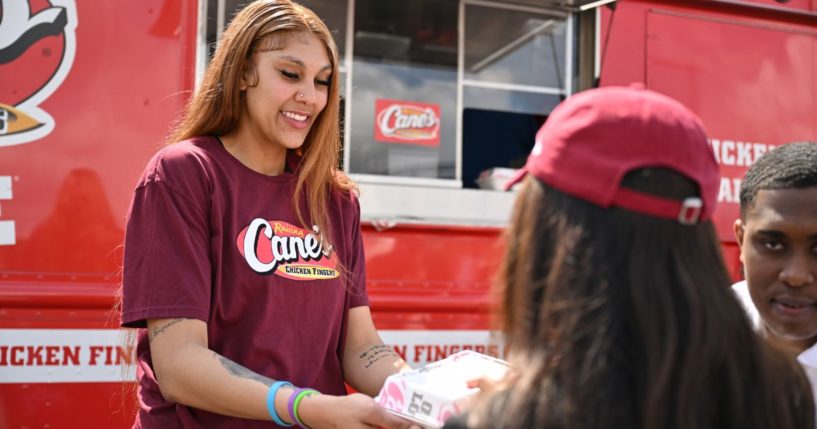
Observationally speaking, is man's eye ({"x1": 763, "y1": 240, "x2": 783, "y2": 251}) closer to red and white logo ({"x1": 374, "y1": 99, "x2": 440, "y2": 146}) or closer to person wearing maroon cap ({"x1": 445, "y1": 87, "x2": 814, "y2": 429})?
person wearing maroon cap ({"x1": 445, "y1": 87, "x2": 814, "y2": 429})

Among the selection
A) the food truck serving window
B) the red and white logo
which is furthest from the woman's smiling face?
the red and white logo

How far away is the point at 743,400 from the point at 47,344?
229 centimetres

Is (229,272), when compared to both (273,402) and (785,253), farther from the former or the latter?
(785,253)

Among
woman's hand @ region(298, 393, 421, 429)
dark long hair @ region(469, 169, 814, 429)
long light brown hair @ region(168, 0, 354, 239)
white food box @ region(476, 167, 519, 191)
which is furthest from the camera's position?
white food box @ region(476, 167, 519, 191)

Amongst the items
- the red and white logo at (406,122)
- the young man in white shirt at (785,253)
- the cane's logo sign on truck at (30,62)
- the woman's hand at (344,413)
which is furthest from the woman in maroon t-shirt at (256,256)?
the red and white logo at (406,122)

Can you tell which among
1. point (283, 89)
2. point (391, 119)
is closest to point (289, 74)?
point (283, 89)

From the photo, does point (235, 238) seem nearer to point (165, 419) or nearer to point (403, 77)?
point (165, 419)

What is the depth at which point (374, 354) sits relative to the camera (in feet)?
5.74

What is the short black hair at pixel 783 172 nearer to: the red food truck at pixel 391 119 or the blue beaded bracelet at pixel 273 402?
the red food truck at pixel 391 119

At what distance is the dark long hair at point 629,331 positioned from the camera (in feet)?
2.84

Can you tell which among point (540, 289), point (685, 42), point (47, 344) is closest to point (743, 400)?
point (540, 289)

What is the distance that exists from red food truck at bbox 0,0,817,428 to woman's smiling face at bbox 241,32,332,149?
0.77 m

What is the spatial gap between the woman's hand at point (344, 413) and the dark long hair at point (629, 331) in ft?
1.62

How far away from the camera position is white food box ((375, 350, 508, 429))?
1188 millimetres
